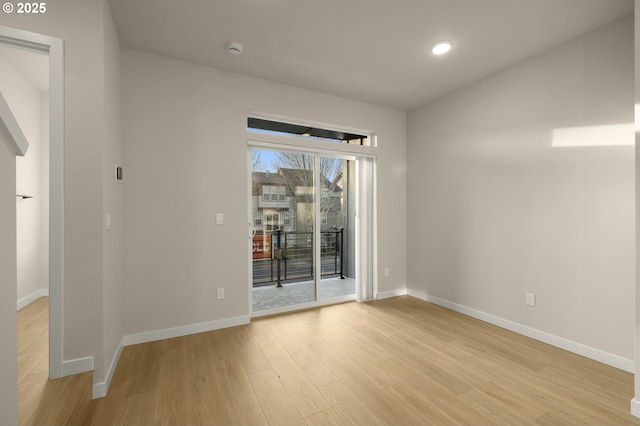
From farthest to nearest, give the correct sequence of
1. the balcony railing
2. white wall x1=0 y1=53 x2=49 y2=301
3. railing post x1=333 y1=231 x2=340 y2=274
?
railing post x1=333 y1=231 x2=340 y2=274, the balcony railing, white wall x1=0 y1=53 x2=49 y2=301

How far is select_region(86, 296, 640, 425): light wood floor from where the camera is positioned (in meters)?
1.77

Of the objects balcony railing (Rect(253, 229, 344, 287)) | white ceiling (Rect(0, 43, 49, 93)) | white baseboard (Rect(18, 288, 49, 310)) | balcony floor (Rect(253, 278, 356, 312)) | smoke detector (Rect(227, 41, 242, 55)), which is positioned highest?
smoke detector (Rect(227, 41, 242, 55))

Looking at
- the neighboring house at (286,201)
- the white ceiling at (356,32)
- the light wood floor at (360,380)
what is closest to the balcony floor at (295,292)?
the light wood floor at (360,380)

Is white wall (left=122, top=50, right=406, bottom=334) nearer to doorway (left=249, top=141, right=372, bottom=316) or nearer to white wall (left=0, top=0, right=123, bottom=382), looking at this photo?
doorway (left=249, top=141, right=372, bottom=316)

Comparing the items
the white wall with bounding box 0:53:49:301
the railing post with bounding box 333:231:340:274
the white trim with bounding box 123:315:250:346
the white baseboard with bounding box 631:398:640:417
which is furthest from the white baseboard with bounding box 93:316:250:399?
the white baseboard with bounding box 631:398:640:417

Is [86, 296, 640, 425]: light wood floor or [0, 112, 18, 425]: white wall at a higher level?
[0, 112, 18, 425]: white wall

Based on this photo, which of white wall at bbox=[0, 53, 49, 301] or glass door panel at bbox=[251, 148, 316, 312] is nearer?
white wall at bbox=[0, 53, 49, 301]

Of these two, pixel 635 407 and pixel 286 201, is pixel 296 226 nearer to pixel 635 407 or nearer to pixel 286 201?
pixel 286 201

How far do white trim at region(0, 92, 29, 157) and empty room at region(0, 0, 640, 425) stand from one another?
0.01 metres

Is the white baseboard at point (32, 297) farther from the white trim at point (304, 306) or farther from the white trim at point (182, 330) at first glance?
the white trim at point (304, 306)

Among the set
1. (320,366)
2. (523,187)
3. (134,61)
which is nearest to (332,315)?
(320,366)

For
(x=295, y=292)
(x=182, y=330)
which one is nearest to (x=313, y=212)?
(x=295, y=292)

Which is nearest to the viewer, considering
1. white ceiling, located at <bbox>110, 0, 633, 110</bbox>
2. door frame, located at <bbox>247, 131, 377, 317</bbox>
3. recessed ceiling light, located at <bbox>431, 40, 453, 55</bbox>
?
white ceiling, located at <bbox>110, 0, 633, 110</bbox>

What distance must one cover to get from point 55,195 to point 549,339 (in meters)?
4.20
